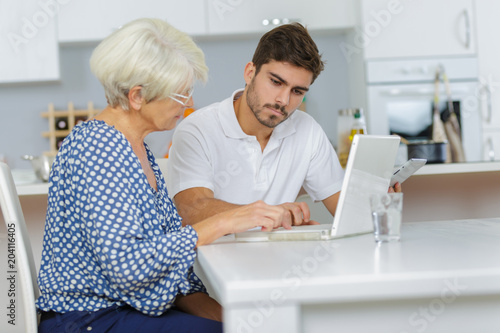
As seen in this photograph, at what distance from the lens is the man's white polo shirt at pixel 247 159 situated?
1746 mm

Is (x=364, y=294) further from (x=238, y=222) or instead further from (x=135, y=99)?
(x=135, y=99)

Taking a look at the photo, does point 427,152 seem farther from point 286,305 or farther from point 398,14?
point 286,305

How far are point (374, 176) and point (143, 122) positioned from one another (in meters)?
0.47

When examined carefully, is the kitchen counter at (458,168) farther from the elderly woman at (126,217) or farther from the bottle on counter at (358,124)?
the elderly woman at (126,217)

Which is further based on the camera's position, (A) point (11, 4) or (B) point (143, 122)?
(A) point (11, 4)

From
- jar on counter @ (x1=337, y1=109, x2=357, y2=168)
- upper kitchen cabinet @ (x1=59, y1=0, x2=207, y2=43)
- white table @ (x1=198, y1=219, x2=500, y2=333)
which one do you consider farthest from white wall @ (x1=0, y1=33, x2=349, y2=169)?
white table @ (x1=198, y1=219, x2=500, y2=333)

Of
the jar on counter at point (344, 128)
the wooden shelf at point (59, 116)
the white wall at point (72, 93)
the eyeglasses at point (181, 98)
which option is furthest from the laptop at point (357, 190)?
the wooden shelf at point (59, 116)

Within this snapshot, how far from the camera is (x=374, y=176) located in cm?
117

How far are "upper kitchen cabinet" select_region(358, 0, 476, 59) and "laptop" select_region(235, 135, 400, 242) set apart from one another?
2172 millimetres

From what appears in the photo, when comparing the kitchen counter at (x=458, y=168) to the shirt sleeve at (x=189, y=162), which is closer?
the shirt sleeve at (x=189, y=162)

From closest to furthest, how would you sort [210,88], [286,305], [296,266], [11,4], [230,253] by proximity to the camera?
1. [286,305]
2. [296,266]
3. [230,253]
4. [11,4]
5. [210,88]

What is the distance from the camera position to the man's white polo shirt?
1.75 meters

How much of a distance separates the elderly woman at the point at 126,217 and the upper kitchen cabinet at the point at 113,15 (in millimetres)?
2104

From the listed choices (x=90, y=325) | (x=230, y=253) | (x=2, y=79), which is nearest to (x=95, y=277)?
(x=90, y=325)
